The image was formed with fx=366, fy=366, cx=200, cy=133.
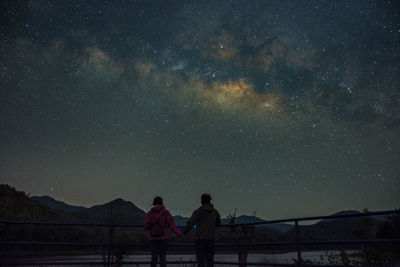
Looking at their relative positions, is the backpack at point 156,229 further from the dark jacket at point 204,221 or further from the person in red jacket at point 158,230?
the dark jacket at point 204,221

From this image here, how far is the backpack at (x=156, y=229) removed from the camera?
7.86 m

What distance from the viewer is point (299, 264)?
20.5ft

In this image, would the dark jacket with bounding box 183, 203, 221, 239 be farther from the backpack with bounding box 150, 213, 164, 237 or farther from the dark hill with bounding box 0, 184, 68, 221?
the dark hill with bounding box 0, 184, 68, 221

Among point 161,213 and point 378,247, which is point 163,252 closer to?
point 161,213


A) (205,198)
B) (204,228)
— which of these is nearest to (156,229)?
(204,228)

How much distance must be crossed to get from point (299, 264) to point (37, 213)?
87.8 meters

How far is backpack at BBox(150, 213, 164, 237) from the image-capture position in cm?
786

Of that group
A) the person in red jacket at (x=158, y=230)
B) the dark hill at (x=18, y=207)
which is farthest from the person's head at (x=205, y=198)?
the dark hill at (x=18, y=207)

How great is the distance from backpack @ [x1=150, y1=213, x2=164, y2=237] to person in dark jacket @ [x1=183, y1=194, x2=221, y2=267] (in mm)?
520

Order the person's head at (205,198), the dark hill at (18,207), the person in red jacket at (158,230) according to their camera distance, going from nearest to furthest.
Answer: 1. the person's head at (205,198)
2. the person in red jacket at (158,230)
3. the dark hill at (18,207)

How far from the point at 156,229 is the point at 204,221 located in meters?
1.09

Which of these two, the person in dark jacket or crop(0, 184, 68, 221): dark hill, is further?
crop(0, 184, 68, 221): dark hill

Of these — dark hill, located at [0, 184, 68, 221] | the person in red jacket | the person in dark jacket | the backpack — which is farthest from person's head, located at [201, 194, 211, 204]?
dark hill, located at [0, 184, 68, 221]

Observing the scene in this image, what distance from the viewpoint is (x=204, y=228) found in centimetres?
756
